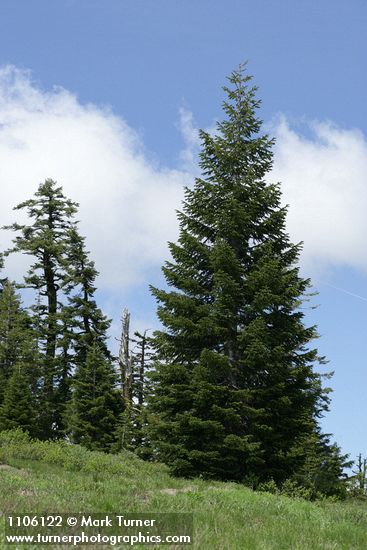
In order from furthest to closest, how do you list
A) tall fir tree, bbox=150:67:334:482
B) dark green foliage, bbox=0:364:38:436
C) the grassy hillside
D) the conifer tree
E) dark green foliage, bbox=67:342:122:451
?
the conifer tree
dark green foliage, bbox=67:342:122:451
dark green foliage, bbox=0:364:38:436
tall fir tree, bbox=150:67:334:482
the grassy hillside

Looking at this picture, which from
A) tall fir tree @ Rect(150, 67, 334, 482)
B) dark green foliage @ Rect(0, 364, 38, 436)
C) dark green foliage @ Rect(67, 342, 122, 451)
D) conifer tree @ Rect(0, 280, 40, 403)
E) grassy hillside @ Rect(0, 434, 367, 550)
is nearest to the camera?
grassy hillside @ Rect(0, 434, 367, 550)

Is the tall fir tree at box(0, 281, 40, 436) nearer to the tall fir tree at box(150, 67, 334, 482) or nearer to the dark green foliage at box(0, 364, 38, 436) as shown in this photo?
the dark green foliage at box(0, 364, 38, 436)

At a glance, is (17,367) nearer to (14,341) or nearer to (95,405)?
(14,341)

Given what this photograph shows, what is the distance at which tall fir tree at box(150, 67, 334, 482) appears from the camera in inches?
767

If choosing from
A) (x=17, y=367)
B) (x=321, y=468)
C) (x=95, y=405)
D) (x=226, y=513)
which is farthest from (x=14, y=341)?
(x=226, y=513)

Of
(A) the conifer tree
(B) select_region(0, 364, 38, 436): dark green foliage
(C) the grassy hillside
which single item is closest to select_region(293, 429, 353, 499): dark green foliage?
(C) the grassy hillside

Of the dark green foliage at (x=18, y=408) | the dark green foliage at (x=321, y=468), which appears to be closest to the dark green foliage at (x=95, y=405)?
the dark green foliage at (x=18, y=408)

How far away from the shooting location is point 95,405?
1494 inches

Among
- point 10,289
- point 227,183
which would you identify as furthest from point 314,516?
point 10,289

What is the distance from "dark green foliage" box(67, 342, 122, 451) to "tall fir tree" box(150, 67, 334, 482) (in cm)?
1686

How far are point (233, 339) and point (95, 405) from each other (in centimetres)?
1957

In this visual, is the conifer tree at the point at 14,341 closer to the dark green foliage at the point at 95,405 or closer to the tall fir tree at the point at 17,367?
the tall fir tree at the point at 17,367

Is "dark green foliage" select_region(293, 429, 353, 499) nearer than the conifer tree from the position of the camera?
Yes

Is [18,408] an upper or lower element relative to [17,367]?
lower
